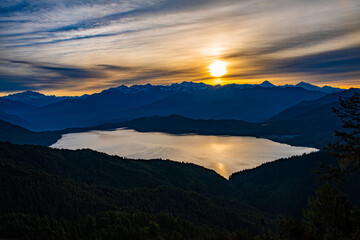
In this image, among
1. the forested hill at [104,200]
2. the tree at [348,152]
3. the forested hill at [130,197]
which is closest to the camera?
the tree at [348,152]

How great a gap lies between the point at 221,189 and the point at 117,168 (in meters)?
67.5

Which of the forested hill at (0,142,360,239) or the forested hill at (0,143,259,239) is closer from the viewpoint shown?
the forested hill at (0,143,259,239)

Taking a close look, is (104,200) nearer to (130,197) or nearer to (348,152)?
(130,197)

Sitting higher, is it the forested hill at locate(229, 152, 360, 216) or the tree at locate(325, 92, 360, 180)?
the tree at locate(325, 92, 360, 180)

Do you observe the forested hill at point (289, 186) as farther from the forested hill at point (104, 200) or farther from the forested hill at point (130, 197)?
the forested hill at point (104, 200)

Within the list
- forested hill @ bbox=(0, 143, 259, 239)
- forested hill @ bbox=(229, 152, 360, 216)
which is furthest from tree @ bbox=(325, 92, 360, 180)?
forested hill @ bbox=(229, 152, 360, 216)

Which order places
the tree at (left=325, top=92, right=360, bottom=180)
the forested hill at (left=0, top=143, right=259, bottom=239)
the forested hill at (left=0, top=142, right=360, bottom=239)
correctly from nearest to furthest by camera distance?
the tree at (left=325, top=92, right=360, bottom=180), the forested hill at (left=0, top=143, right=259, bottom=239), the forested hill at (left=0, top=142, right=360, bottom=239)

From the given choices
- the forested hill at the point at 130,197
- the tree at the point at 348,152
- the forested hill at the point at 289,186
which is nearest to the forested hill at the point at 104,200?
the forested hill at the point at 130,197

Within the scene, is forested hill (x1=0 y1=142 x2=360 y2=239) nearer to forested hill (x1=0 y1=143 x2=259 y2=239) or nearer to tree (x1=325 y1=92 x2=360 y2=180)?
forested hill (x1=0 y1=143 x2=259 y2=239)

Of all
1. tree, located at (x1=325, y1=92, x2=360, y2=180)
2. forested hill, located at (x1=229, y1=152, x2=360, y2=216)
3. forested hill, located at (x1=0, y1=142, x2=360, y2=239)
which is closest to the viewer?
tree, located at (x1=325, y1=92, x2=360, y2=180)

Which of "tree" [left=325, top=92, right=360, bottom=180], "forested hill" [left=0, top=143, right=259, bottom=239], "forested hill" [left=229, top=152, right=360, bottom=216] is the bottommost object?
"forested hill" [left=229, top=152, right=360, bottom=216]

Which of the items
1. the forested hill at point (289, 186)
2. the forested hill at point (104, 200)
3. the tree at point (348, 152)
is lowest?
the forested hill at point (289, 186)

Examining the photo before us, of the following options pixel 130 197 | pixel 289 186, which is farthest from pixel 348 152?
pixel 289 186

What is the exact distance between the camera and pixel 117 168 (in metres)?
163
